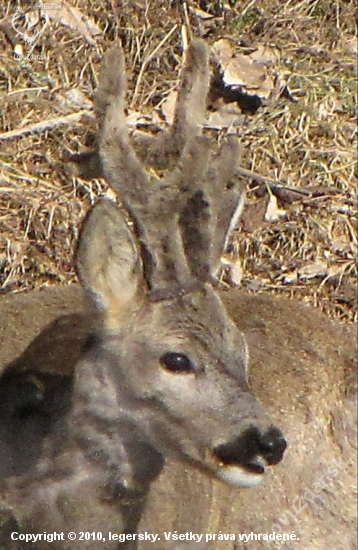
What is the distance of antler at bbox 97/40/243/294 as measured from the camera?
5.26m

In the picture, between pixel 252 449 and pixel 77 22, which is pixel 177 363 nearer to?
pixel 252 449

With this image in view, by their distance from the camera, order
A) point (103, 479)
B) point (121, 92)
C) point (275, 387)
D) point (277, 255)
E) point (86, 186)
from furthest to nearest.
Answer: point (277, 255), point (86, 186), point (275, 387), point (103, 479), point (121, 92)

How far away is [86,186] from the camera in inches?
292

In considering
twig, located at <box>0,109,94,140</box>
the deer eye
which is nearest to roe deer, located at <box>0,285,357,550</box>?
the deer eye

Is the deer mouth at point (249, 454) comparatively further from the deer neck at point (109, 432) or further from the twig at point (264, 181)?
the twig at point (264, 181)

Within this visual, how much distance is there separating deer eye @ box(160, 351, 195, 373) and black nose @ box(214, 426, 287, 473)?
1.18 ft

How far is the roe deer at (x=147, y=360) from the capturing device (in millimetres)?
5258

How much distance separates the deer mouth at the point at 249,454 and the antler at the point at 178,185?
718 mm

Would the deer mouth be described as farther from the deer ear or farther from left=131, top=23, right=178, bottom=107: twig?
left=131, top=23, right=178, bottom=107: twig

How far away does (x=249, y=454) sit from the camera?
5.22m

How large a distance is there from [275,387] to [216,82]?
2.18 m

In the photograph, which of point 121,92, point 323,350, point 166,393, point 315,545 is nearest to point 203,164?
point 121,92

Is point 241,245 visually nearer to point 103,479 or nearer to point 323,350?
point 323,350

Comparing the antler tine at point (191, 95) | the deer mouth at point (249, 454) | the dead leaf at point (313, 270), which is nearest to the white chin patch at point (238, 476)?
the deer mouth at point (249, 454)
